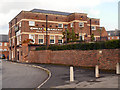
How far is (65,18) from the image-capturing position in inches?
1948

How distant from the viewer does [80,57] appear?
23.7 m

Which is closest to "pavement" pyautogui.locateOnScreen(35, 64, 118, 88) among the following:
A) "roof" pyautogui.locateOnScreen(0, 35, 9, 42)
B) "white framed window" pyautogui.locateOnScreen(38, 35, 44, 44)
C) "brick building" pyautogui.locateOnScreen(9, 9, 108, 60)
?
"brick building" pyautogui.locateOnScreen(9, 9, 108, 60)

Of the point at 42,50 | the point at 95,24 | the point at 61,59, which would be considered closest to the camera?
the point at 61,59

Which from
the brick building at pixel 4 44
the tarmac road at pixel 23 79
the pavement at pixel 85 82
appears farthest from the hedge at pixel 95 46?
the brick building at pixel 4 44

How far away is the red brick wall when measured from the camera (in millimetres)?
18188

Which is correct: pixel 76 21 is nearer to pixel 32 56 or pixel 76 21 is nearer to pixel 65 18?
pixel 65 18

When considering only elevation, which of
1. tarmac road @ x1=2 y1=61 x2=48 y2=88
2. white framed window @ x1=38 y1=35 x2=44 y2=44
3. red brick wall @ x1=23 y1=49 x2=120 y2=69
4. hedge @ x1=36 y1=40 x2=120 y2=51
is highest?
white framed window @ x1=38 y1=35 x2=44 y2=44

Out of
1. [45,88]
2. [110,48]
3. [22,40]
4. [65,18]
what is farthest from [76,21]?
→ [45,88]

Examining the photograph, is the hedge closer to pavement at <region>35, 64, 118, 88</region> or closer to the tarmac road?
pavement at <region>35, 64, 118, 88</region>

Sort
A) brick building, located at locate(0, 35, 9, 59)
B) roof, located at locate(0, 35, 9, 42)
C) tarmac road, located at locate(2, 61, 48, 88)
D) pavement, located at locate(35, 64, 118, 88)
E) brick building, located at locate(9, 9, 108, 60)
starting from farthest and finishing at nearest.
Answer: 1. roof, located at locate(0, 35, 9, 42)
2. brick building, located at locate(0, 35, 9, 59)
3. brick building, located at locate(9, 9, 108, 60)
4. tarmac road, located at locate(2, 61, 48, 88)
5. pavement, located at locate(35, 64, 118, 88)

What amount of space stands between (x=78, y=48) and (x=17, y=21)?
29.6m

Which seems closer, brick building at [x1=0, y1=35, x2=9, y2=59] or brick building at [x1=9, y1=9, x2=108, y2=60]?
brick building at [x1=9, y1=9, x2=108, y2=60]

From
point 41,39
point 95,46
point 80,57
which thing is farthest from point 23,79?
point 41,39

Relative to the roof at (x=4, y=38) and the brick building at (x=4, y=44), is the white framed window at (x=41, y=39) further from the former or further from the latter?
the roof at (x=4, y=38)
